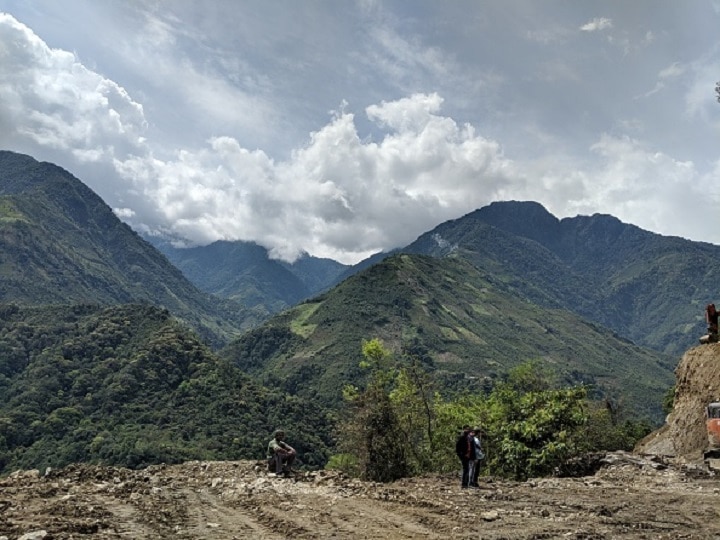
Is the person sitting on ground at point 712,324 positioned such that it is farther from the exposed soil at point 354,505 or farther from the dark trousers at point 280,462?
the dark trousers at point 280,462

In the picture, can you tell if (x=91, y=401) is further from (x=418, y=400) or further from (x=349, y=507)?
(x=349, y=507)

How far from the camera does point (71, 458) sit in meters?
94.1

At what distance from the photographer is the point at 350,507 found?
13.9 metres

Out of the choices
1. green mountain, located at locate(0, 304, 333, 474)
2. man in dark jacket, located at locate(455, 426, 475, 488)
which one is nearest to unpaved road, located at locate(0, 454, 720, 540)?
man in dark jacket, located at locate(455, 426, 475, 488)

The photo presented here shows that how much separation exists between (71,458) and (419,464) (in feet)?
274

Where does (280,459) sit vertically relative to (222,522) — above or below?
below

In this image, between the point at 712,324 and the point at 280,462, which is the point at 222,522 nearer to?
the point at 280,462

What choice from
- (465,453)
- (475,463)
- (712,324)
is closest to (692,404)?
(712,324)

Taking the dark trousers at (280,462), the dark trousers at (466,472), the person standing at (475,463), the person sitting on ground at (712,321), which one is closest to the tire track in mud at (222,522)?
the dark trousers at (280,462)

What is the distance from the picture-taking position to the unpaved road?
10.5 m

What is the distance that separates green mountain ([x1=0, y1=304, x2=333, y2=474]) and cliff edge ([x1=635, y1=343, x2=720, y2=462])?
284 feet

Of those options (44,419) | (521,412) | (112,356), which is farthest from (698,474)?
(112,356)

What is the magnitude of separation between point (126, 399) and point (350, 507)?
128 metres

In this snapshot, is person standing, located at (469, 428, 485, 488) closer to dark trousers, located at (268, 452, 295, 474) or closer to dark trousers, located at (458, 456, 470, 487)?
dark trousers, located at (458, 456, 470, 487)
